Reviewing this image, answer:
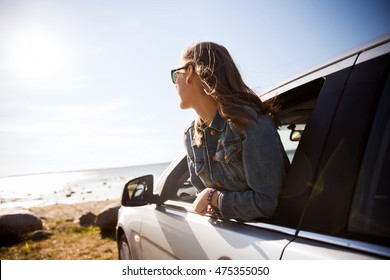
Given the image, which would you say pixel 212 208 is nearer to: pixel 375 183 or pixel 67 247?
pixel 375 183

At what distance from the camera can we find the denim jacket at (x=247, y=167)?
128cm

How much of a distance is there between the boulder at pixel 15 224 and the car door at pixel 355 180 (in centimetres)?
905

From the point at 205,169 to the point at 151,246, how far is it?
3.26ft

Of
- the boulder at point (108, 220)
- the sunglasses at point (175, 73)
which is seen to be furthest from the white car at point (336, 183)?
the boulder at point (108, 220)

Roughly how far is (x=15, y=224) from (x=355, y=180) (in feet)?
31.9

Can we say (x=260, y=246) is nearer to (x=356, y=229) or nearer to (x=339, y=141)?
(x=356, y=229)

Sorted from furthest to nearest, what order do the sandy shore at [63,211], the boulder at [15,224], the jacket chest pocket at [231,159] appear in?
the sandy shore at [63,211] → the boulder at [15,224] → the jacket chest pocket at [231,159]

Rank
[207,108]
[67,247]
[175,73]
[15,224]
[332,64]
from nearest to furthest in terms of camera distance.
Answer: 1. [332,64]
2. [207,108]
3. [175,73]
4. [67,247]
5. [15,224]

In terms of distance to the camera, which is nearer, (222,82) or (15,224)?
(222,82)

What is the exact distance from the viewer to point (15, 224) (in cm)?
809

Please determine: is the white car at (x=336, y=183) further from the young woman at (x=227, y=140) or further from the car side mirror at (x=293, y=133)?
the car side mirror at (x=293, y=133)

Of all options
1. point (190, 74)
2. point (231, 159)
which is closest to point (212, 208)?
point (231, 159)

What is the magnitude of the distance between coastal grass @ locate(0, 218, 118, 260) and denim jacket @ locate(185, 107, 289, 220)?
486cm

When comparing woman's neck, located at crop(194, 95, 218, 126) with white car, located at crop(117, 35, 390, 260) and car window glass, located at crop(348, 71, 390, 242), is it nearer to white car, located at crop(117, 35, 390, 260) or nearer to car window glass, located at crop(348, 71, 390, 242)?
white car, located at crop(117, 35, 390, 260)
